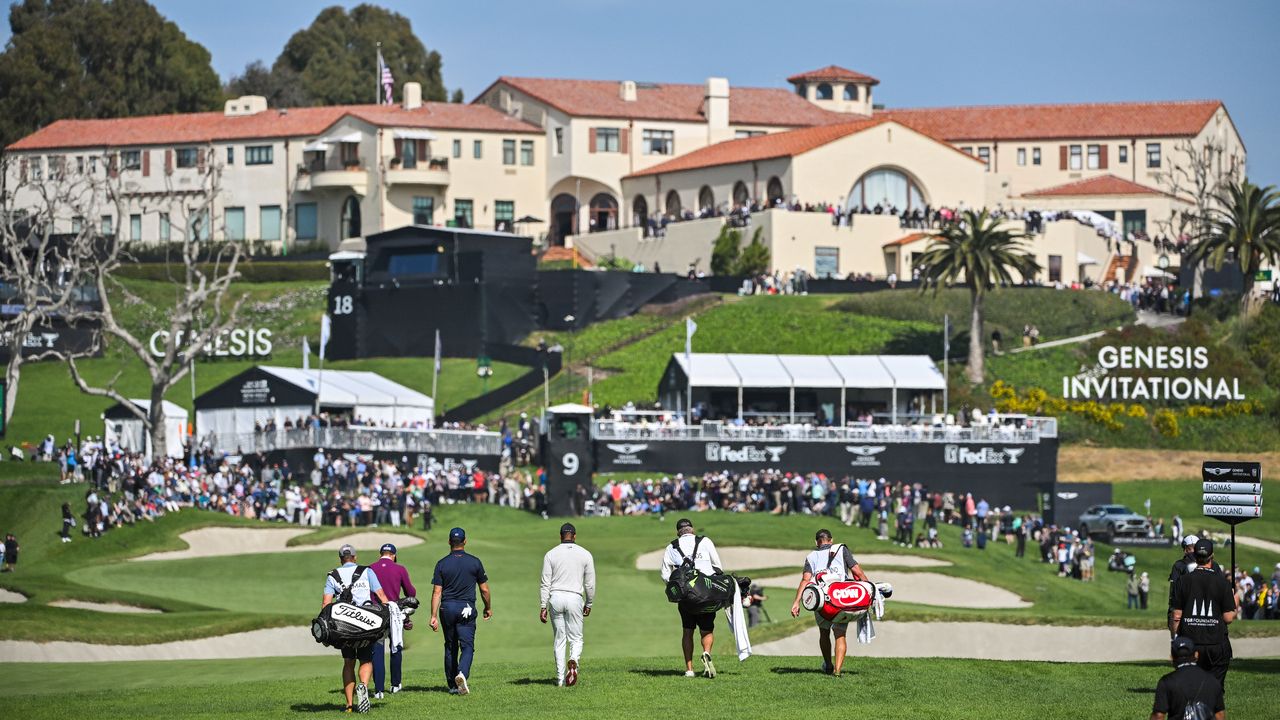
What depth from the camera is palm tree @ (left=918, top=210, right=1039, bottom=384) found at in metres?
72.6

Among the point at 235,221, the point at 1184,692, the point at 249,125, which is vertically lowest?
the point at 1184,692

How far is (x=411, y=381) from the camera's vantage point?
251 feet

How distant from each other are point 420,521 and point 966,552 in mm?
15054

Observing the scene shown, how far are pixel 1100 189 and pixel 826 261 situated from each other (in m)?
19.3

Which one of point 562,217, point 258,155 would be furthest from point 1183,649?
point 258,155

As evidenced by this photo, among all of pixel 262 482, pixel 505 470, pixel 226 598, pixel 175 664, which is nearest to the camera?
pixel 175 664

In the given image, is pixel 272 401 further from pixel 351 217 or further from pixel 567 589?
pixel 567 589

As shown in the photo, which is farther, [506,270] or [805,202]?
[805,202]

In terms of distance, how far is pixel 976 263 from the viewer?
72.6m

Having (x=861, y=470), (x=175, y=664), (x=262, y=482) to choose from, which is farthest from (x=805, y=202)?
(x=175, y=664)

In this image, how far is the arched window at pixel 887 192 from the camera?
91.9 m

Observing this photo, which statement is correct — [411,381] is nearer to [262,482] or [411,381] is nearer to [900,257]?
[262,482]

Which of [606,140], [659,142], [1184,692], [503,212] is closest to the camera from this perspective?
[1184,692]

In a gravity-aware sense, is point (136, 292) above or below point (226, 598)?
above
